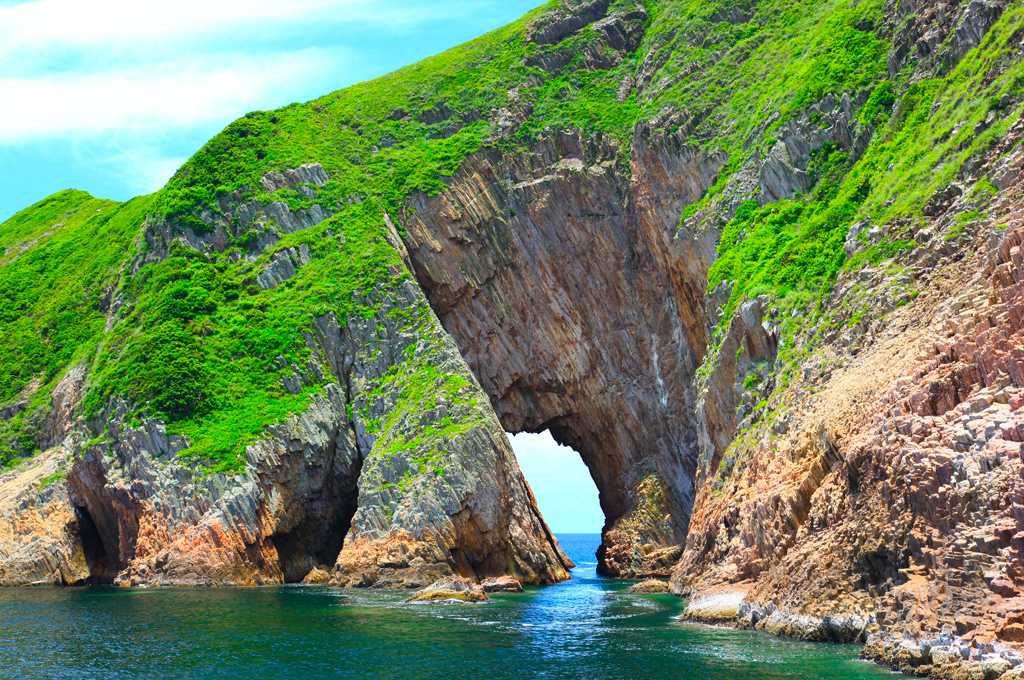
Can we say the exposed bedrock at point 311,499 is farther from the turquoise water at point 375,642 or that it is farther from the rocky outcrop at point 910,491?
the rocky outcrop at point 910,491

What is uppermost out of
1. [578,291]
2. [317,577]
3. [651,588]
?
[578,291]

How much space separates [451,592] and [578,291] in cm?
3915

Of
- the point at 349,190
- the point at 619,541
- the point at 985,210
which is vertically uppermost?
the point at 349,190

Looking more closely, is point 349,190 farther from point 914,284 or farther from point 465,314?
point 914,284

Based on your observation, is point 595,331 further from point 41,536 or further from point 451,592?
point 41,536

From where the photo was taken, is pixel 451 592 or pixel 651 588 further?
pixel 651 588

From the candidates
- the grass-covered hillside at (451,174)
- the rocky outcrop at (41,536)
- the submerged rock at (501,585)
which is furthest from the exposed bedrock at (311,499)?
the grass-covered hillside at (451,174)

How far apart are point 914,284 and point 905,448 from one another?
36.4 feet

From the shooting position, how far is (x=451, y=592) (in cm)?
5184

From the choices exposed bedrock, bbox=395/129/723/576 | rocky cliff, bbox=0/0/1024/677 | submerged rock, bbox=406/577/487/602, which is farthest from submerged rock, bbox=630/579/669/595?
exposed bedrock, bbox=395/129/723/576

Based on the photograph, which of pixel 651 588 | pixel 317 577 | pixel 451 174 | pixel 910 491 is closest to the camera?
pixel 910 491

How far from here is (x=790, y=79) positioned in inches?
2763

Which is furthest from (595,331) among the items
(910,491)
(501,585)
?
(910,491)

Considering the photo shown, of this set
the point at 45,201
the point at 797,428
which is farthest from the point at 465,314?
the point at 45,201
